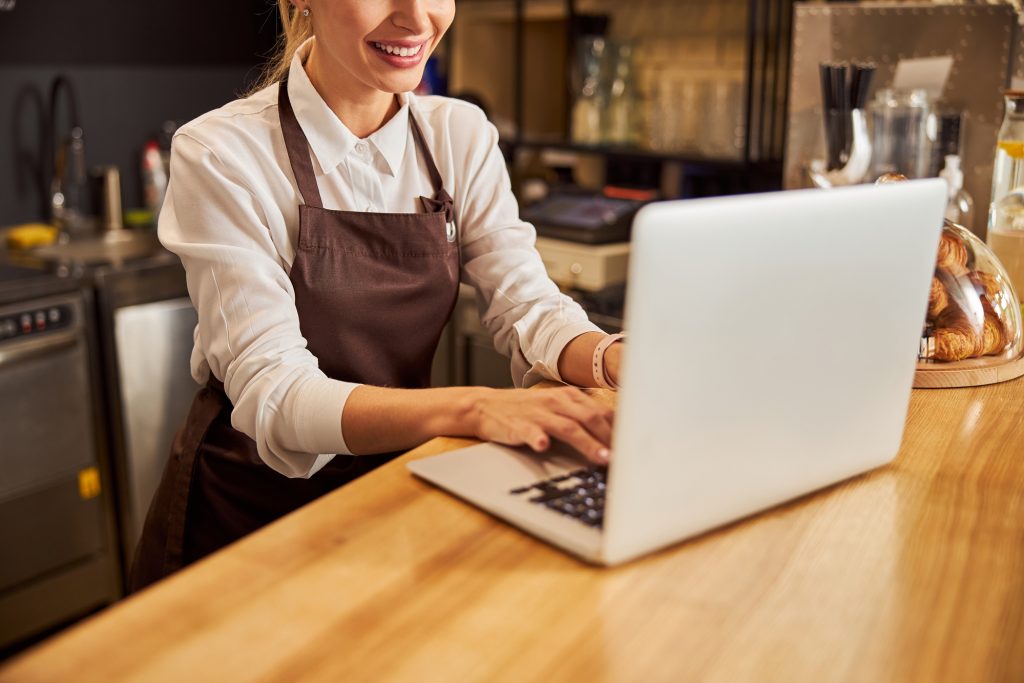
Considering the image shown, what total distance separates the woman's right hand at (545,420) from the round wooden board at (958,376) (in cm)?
54

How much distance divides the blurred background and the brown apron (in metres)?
0.68

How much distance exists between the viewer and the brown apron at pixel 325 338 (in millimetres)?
1363

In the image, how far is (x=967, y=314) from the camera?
134 cm

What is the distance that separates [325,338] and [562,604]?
0.73 meters

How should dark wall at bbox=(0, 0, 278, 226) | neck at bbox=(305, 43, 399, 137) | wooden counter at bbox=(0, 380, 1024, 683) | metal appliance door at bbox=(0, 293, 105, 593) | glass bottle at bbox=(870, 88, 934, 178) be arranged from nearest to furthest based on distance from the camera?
wooden counter at bbox=(0, 380, 1024, 683) < neck at bbox=(305, 43, 399, 137) < glass bottle at bbox=(870, 88, 934, 178) < metal appliance door at bbox=(0, 293, 105, 593) < dark wall at bbox=(0, 0, 278, 226)

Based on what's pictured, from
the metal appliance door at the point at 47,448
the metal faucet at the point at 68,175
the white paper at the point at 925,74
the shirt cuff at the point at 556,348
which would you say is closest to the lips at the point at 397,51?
the shirt cuff at the point at 556,348

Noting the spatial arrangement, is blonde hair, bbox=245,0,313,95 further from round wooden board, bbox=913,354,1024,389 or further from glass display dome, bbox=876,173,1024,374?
round wooden board, bbox=913,354,1024,389

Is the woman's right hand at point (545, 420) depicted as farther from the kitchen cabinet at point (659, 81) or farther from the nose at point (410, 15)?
the kitchen cabinet at point (659, 81)

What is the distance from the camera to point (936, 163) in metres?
2.18

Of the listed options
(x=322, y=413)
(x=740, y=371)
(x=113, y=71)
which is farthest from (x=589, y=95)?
(x=740, y=371)

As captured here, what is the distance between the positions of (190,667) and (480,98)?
3.14m

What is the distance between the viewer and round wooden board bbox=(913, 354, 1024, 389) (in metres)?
1.31

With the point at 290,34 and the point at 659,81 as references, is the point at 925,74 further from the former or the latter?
the point at 290,34

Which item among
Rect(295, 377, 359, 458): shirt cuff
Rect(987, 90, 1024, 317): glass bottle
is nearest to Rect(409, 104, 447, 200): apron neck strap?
Rect(295, 377, 359, 458): shirt cuff
